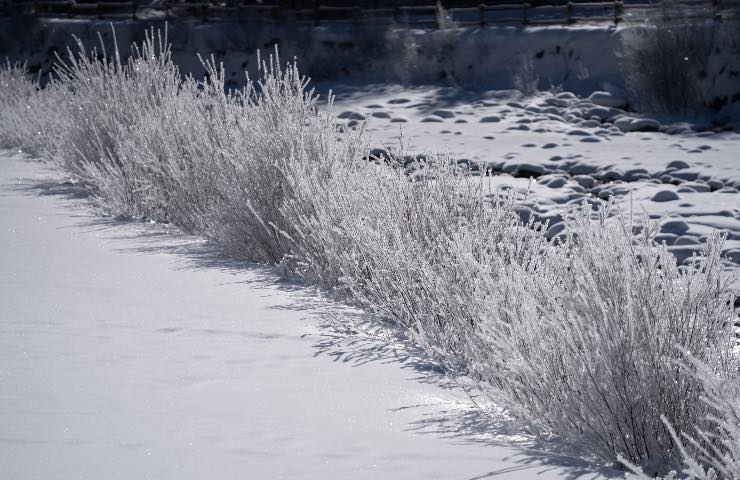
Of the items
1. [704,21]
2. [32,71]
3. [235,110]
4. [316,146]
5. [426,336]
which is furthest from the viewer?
[32,71]

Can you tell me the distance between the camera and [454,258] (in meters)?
4.32

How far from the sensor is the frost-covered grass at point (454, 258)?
290 cm

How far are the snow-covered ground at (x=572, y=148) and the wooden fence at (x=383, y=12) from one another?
A: 3.32m

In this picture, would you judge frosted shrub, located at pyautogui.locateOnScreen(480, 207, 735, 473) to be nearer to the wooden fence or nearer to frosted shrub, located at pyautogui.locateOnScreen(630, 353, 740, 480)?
frosted shrub, located at pyautogui.locateOnScreen(630, 353, 740, 480)

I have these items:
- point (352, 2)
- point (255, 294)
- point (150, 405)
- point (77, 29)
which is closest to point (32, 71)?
point (77, 29)

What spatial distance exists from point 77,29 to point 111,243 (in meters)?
19.7

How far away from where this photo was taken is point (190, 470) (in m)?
2.68

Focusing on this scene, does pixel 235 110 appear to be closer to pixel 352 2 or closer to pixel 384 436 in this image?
pixel 384 436

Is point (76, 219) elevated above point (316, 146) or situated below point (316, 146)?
below

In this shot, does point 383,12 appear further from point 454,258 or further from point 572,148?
point 454,258

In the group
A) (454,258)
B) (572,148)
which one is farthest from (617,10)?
(454,258)

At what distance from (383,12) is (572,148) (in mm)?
11953

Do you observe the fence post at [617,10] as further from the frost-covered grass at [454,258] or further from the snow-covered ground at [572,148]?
the frost-covered grass at [454,258]

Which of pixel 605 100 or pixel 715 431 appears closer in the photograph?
pixel 715 431
